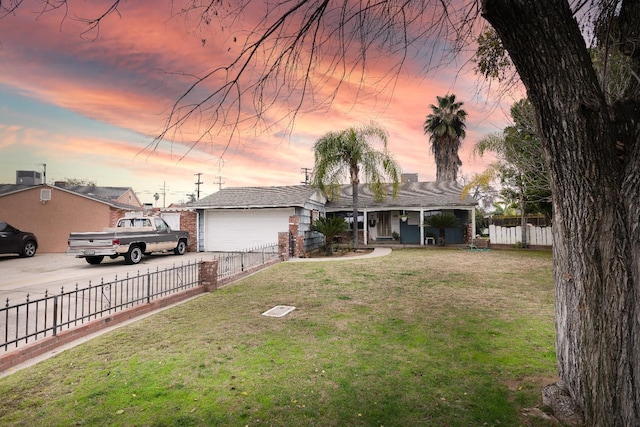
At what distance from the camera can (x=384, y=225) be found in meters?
25.0

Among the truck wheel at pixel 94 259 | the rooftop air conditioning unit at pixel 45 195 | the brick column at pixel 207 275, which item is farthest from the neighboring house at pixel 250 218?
the brick column at pixel 207 275

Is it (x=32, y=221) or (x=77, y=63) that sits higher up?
(x=77, y=63)

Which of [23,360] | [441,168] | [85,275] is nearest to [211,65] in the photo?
[23,360]

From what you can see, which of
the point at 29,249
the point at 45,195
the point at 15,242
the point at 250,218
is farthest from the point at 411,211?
the point at 45,195

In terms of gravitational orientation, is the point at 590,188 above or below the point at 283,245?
above

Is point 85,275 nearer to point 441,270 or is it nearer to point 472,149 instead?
point 441,270

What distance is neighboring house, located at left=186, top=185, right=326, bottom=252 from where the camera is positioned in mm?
19219

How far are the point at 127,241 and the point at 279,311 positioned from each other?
9.19m

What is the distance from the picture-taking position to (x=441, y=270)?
40.2ft

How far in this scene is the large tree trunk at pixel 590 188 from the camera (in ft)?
8.27

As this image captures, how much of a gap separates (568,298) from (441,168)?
30.9m

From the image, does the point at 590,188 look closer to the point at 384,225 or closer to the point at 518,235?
the point at 518,235

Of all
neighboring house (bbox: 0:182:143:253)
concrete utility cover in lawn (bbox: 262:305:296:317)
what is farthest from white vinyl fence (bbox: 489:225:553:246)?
neighboring house (bbox: 0:182:143:253)

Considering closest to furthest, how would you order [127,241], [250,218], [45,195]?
[127,241]
[45,195]
[250,218]
